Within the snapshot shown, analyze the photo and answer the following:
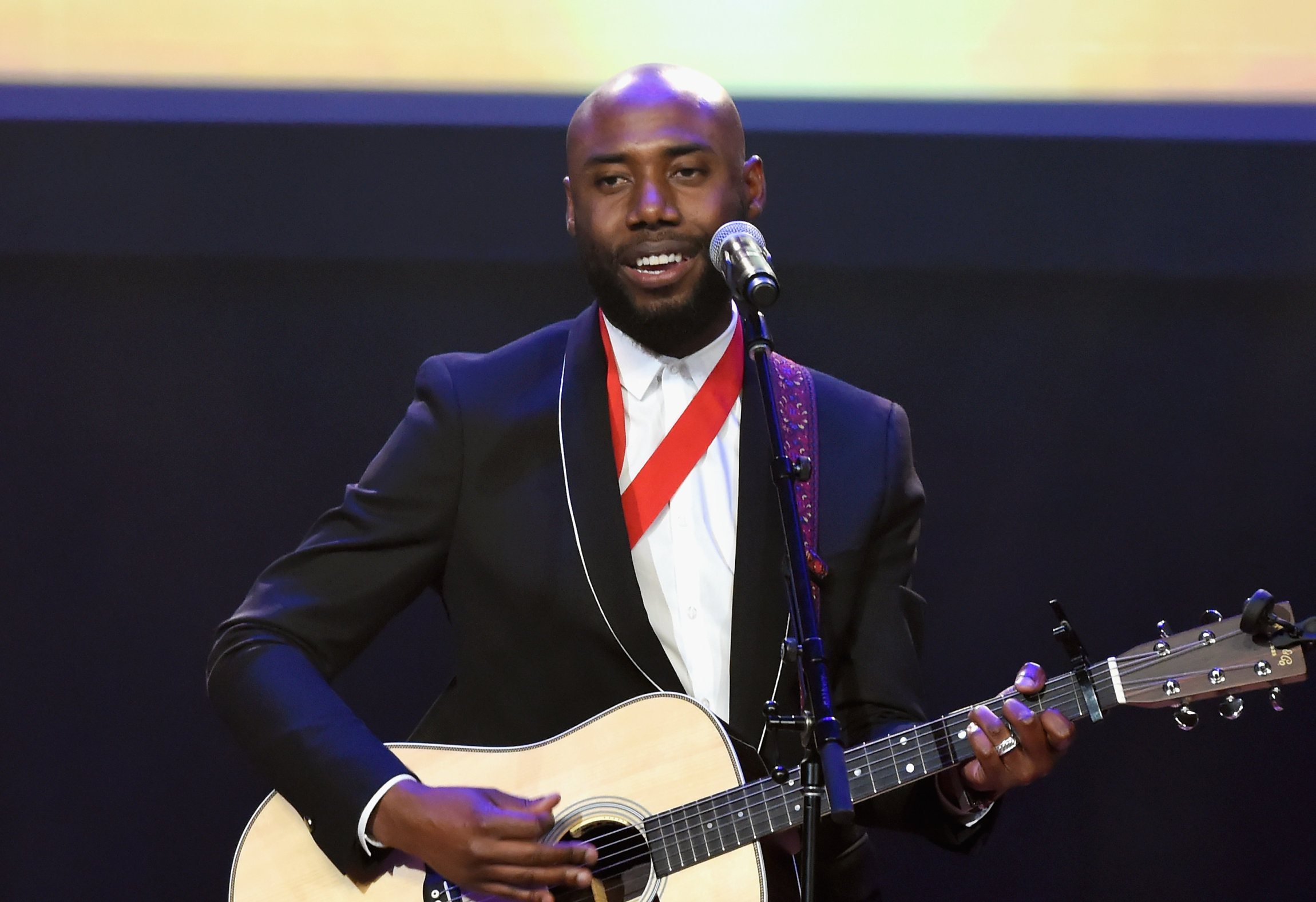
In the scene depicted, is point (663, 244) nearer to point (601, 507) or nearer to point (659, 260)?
point (659, 260)

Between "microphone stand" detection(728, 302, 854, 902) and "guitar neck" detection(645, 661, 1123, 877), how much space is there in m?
0.38

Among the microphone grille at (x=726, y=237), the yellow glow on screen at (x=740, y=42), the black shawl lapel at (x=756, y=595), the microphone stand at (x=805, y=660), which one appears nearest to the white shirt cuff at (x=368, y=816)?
the black shawl lapel at (x=756, y=595)

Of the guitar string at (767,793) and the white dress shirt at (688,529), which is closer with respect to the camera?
the guitar string at (767,793)

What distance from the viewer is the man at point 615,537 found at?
7.95 feet

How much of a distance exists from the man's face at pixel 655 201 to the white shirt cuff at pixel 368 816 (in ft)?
3.02

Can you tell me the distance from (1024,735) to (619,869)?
675 mm

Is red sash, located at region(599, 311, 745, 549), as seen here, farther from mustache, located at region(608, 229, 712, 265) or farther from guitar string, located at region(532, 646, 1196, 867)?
guitar string, located at region(532, 646, 1196, 867)

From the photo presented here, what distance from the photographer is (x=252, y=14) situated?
3.17 metres

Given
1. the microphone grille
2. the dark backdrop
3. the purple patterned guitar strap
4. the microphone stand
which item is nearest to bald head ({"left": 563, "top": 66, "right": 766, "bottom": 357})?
the purple patterned guitar strap

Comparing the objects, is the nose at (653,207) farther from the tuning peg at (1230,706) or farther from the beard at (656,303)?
the tuning peg at (1230,706)

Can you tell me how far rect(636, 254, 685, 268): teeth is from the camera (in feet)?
8.09

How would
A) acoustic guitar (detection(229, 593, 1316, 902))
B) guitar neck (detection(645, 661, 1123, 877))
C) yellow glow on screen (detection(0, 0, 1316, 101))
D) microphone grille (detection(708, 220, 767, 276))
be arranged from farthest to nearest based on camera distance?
yellow glow on screen (detection(0, 0, 1316, 101)) → guitar neck (detection(645, 661, 1123, 877)) → acoustic guitar (detection(229, 593, 1316, 902)) → microphone grille (detection(708, 220, 767, 276))

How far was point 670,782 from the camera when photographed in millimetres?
2236

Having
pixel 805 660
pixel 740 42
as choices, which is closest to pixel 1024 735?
pixel 805 660
